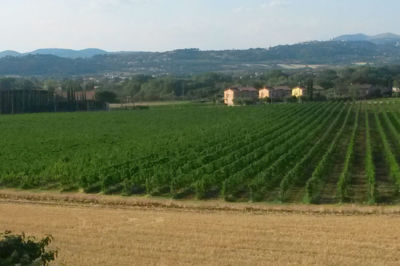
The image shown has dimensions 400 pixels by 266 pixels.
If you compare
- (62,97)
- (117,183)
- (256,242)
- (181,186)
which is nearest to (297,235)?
(256,242)

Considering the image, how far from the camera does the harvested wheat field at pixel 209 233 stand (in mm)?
12883

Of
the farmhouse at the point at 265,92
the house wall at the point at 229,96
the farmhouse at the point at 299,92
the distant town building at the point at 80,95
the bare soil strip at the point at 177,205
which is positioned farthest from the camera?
the farmhouse at the point at 265,92

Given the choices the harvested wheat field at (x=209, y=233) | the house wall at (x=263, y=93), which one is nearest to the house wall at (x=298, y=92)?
the house wall at (x=263, y=93)

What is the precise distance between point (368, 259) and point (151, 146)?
2265cm

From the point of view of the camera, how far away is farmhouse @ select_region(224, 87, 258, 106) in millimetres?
117438

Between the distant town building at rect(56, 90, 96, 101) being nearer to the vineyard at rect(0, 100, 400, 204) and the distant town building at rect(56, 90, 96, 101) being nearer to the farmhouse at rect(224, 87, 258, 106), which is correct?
the farmhouse at rect(224, 87, 258, 106)

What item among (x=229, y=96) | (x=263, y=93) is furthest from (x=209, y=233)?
(x=263, y=93)

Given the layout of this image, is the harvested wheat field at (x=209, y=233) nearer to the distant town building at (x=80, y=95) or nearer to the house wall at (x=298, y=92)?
the distant town building at (x=80, y=95)

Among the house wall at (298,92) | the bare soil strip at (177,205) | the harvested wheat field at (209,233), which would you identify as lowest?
the bare soil strip at (177,205)

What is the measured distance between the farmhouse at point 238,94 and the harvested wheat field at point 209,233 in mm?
93648

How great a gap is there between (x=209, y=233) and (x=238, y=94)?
107150mm

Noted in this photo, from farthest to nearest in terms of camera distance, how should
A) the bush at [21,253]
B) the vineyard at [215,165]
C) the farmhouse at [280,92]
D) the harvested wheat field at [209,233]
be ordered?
the farmhouse at [280,92] < the vineyard at [215,165] < the harvested wheat field at [209,233] < the bush at [21,253]

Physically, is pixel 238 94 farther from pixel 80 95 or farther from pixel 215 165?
pixel 215 165

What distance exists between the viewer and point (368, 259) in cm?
1271
